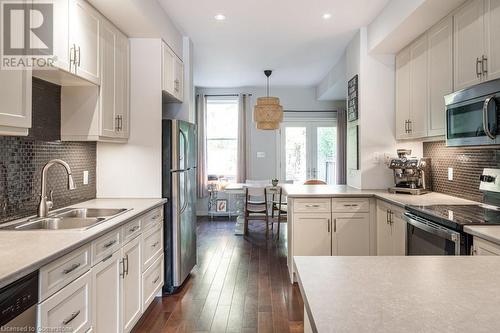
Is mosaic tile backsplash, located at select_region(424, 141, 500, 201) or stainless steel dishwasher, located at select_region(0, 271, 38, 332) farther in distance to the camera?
mosaic tile backsplash, located at select_region(424, 141, 500, 201)

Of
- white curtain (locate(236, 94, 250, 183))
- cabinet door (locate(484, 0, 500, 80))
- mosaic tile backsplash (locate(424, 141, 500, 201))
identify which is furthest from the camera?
white curtain (locate(236, 94, 250, 183))

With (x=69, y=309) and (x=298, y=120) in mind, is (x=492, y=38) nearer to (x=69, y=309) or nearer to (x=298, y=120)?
(x=69, y=309)

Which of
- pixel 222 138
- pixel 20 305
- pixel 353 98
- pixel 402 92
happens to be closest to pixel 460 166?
pixel 402 92

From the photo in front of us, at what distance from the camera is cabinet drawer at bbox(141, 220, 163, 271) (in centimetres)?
261

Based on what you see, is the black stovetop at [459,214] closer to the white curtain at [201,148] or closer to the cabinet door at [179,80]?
the cabinet door at [179,80]

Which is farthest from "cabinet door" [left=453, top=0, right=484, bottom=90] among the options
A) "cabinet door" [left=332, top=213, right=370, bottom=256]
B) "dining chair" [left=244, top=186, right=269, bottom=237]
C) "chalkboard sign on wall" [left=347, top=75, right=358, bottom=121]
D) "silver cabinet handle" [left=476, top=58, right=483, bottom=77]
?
"dining chair" [left=244, top=186, right=269, bottom=237]

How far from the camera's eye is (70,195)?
2660mm

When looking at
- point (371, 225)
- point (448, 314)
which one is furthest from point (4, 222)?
point (371, 225)

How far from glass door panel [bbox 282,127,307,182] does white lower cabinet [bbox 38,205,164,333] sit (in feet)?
14.6

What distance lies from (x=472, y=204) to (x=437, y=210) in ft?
1.66

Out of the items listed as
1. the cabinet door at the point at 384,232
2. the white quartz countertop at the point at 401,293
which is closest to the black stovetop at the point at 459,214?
the cabinet door at the point at 384,232

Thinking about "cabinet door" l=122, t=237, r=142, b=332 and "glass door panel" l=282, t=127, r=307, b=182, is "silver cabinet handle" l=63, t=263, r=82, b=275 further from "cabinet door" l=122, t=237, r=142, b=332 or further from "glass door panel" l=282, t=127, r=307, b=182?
"glass door panel" l=282, t=127, r=307, b=182

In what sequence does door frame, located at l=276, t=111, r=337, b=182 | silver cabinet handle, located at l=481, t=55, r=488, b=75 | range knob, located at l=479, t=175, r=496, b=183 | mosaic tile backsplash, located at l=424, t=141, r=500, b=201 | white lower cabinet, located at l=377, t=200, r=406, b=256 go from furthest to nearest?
door frame, located at l=276, t=111, r=337, b=182, white lower cabinet, located at l=377, t=200, r=406, b=256, mosaic tile backsplash, located at l=424, t=141, r=500, b=201, range knob, located at l=479, t=175, r=496, b=183, silver cabinet handle, located at l=481, t=55, r=488, b=75

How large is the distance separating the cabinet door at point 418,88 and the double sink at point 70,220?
265 centimetres
